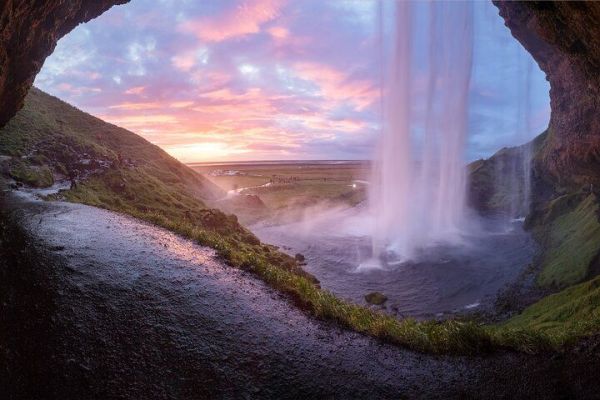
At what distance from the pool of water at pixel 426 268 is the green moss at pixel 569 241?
298cm

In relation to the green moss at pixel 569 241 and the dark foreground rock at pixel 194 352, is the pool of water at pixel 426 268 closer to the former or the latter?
the green moss at pixel 569 241

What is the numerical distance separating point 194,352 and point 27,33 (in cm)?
2393

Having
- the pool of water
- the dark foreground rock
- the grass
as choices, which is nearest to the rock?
the pool of water

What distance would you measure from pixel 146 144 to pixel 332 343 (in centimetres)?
7447

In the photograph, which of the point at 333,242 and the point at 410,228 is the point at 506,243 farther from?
the point at 333,242

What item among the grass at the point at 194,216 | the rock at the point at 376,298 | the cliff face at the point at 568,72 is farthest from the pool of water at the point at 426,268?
the cliff face at the point at 568,72

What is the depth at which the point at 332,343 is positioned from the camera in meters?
10.7

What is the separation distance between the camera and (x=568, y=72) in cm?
4028

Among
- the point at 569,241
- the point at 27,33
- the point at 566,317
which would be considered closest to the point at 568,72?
the point at 569,241

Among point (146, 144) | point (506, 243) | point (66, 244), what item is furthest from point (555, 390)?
point (146, 144)

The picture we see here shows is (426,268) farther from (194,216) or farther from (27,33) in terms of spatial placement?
(27,33)

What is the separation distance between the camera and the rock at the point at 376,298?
91.2 feet

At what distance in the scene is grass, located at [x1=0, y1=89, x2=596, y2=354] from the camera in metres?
10.8

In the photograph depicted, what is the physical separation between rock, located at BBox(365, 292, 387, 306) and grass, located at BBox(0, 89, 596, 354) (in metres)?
3.28
